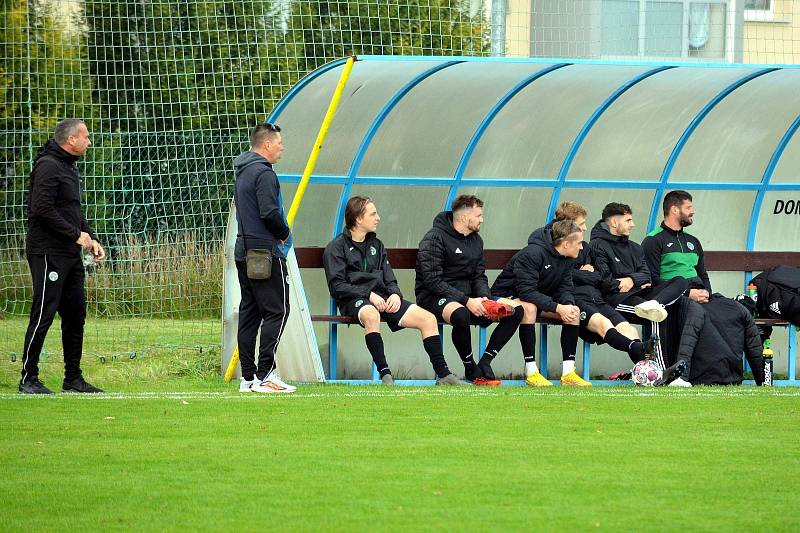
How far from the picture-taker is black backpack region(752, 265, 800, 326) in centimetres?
1077

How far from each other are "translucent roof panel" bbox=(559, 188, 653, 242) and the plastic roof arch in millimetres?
29

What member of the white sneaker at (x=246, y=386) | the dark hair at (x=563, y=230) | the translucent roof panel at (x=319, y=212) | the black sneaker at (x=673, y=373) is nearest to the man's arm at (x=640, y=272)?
the dark hair at (x=563, y=230)

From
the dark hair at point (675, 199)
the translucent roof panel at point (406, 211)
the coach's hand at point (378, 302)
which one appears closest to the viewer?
the coach's hand at point (378, 302)

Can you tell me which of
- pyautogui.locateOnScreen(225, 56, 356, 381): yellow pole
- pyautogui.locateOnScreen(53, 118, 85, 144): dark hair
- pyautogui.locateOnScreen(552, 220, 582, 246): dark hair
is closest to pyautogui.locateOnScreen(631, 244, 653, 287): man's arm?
pyautogui.locateOnScreen(552, 220, 582, 246): dark hair

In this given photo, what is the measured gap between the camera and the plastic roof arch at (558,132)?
35.7 ft

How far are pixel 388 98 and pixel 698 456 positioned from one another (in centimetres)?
554

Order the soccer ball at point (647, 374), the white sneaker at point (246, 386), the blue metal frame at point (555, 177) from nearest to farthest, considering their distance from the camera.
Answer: the white sneaker at point (246, 386) < the soccer ball at point (647, 374) < the blue metal frame at point (555, 177)

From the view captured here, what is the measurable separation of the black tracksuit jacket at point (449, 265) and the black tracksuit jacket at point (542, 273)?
0.30 meters

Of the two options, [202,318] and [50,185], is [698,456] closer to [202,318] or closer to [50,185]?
[50,185]

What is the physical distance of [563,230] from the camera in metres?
10.2

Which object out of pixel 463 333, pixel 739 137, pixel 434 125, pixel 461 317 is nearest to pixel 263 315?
pixel 461 317

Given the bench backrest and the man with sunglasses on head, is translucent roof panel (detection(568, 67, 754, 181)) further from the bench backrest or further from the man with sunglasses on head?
the man with sunglasses on head

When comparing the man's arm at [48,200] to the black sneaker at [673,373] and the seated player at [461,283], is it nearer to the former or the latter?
the seated player at [461,283]

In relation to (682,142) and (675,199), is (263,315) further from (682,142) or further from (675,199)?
(682,142)
